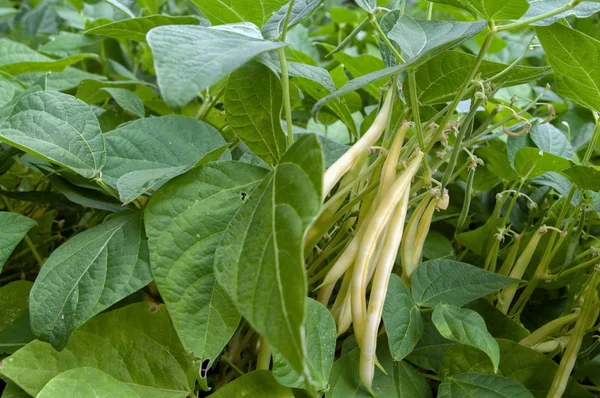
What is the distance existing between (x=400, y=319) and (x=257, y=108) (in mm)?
218

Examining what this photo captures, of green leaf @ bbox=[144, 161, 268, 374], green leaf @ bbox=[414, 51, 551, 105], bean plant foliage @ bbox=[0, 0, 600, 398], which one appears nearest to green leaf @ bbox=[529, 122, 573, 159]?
bean plant foliage @ bbox=[0, 0, 600, 398]

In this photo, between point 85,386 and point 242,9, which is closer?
point 85,386

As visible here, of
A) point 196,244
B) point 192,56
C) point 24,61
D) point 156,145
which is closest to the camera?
point 192,56

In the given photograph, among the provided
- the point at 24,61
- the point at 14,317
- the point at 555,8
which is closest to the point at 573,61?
the point at 555,8

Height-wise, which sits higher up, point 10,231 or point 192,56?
point 192,56

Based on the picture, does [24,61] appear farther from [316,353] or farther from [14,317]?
[316,353]

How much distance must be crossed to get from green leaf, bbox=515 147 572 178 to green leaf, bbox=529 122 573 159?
54 mm

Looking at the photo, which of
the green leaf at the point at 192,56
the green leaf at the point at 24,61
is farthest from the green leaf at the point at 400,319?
the green leaf at the point at 24,61

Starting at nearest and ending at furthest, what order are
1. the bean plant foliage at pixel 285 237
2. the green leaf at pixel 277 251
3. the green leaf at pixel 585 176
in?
1. the green leaf at pixel 277 251
2. the bean plant foliage at pixel 285 237
3. the green leaf at pixel 585 176

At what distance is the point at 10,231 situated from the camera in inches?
19.4

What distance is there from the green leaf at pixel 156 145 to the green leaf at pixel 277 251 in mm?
147

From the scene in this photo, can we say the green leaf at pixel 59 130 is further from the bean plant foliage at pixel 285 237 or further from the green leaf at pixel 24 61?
the green leaf at pixel 24 61

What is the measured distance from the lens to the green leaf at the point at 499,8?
1.33 ft

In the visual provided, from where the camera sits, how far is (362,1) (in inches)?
19.0
